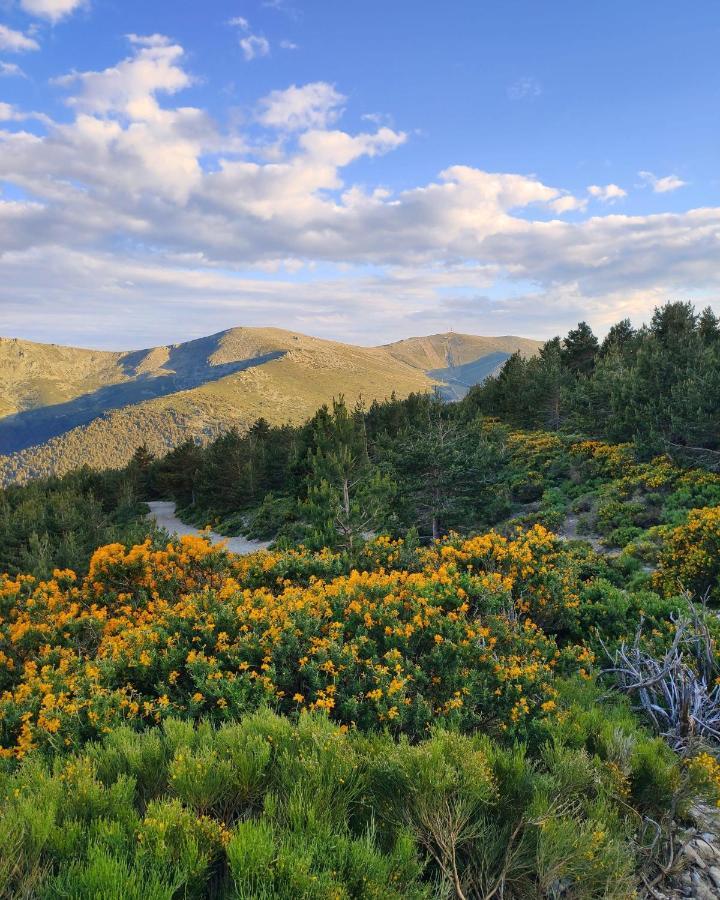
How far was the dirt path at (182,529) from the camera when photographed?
78.4 feet

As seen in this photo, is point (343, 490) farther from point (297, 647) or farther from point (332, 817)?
point (332, 817)

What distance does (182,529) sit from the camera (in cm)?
3167

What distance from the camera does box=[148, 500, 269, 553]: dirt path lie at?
2389 cm

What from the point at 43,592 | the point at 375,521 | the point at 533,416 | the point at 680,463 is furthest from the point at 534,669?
the point at 533,416

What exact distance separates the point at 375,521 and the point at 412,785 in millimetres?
11585

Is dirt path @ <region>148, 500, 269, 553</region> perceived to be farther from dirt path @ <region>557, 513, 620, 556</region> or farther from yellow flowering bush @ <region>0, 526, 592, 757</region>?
dirt path @ <region>557, 513, 620, 556</region>

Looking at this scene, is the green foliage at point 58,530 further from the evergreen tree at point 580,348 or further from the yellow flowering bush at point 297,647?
the evergreen tree at point 580,348

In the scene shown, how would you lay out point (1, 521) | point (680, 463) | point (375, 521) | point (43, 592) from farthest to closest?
point (1, 521) → point (680, 463) → point (375, 521) → point (43, 592)

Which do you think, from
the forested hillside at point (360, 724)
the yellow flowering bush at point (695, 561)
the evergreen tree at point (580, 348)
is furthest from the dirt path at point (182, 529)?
the evergreen tree at point (580, 348)

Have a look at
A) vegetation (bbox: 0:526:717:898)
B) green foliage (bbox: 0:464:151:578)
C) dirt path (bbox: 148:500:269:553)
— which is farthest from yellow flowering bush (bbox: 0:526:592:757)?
dirt path (bbox: 148:500:269:553)

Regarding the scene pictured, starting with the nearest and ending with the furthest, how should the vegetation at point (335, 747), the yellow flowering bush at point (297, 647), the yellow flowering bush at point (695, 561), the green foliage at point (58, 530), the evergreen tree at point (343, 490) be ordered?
the vegetation at point (335, 747)
the yellow flowering bush at point (297, 647)
the yellow flowering bush at point (695, 561)
the evergreen tree at point (343, 490)
the green foliage at point (58, 530)

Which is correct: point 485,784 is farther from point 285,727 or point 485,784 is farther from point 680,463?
point 680,463

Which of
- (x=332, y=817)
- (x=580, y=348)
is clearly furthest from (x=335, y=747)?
(x=580, y=348)

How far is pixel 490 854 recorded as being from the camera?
2.61 m
